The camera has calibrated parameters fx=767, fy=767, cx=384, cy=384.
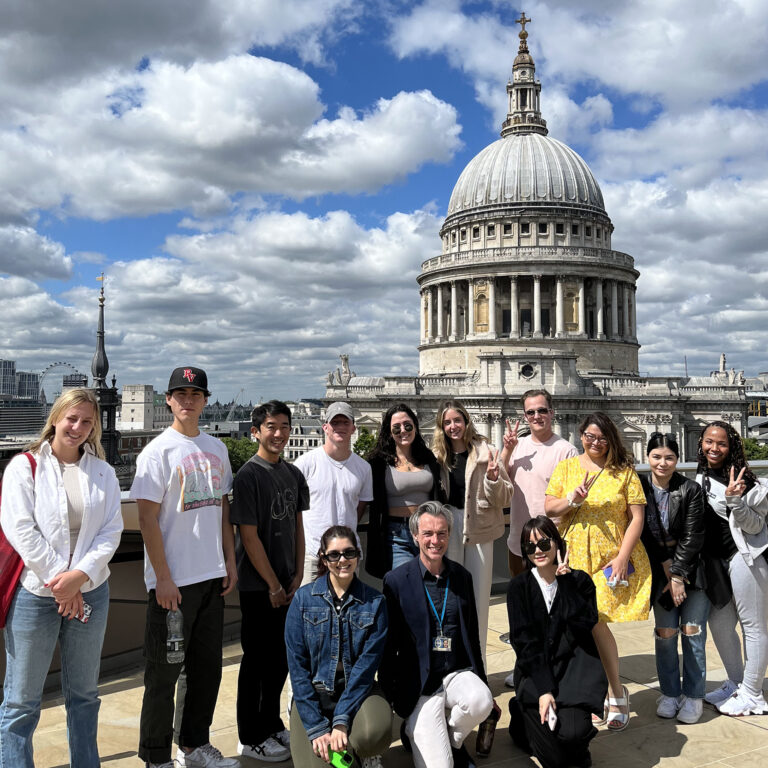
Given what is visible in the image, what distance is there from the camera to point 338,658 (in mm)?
5594

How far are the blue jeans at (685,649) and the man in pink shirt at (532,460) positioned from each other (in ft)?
4.77

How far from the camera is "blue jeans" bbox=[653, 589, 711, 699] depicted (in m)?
6.86

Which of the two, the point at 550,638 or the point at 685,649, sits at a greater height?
the point at 550,638

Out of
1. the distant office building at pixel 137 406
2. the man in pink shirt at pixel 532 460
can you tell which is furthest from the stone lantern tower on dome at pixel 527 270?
the distant office building at pixel 137 406

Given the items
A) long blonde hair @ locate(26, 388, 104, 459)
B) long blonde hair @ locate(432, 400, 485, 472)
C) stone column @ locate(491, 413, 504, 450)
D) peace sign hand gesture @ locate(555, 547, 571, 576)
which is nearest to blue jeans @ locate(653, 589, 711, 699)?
peace sign hand gesture @ locate(555, 547, 571, 576)

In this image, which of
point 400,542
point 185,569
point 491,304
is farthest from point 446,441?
point 491,304

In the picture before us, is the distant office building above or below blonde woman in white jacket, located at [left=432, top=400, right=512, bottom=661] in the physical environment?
above

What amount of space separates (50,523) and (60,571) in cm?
32

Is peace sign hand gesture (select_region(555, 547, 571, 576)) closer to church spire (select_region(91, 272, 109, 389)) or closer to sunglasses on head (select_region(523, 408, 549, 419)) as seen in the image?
sunglasses on head (select_region(523, 408, 549, 419))

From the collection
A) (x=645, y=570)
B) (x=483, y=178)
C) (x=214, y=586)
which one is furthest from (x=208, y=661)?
(x=483, y=178)

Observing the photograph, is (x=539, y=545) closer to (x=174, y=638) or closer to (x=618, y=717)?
(x=618, y=717)

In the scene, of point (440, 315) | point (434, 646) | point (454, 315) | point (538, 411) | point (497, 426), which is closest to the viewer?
point (434, 646)

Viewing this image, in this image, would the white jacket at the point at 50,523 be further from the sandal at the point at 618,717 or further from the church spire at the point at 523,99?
the church spire at the point at 523,99

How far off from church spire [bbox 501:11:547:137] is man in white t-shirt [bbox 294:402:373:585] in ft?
254
